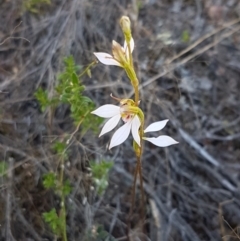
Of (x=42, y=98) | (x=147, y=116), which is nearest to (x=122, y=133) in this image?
(x=42, y=98)

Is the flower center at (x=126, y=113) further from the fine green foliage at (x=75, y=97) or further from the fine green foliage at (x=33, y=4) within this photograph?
the fine green foliage at (x=33, y=4)

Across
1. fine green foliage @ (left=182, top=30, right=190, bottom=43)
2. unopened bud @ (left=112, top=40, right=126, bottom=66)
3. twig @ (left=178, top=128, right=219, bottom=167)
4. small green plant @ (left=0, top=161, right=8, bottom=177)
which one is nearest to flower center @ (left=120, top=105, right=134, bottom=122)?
unopened bud @ (left=112, top=40, right=126, bottom=66)

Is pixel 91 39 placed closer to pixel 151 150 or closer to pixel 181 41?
pixel 181 41

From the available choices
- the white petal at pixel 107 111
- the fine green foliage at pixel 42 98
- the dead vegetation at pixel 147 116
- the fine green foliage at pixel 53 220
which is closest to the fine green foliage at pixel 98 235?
the dead vegetation at pixel 147 116

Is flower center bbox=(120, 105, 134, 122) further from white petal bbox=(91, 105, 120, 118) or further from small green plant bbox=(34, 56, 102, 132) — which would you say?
small green plant bbox=(34, 56, 102, 132)

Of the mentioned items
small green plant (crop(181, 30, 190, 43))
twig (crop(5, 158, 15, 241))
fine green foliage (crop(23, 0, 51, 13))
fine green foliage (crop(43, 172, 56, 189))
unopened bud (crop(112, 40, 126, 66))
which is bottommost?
twig (crop(5, 158, 15, 241))

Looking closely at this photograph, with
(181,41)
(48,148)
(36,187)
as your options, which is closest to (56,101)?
(48,148)

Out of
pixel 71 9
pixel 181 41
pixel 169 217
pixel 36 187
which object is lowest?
pixel 169 217
